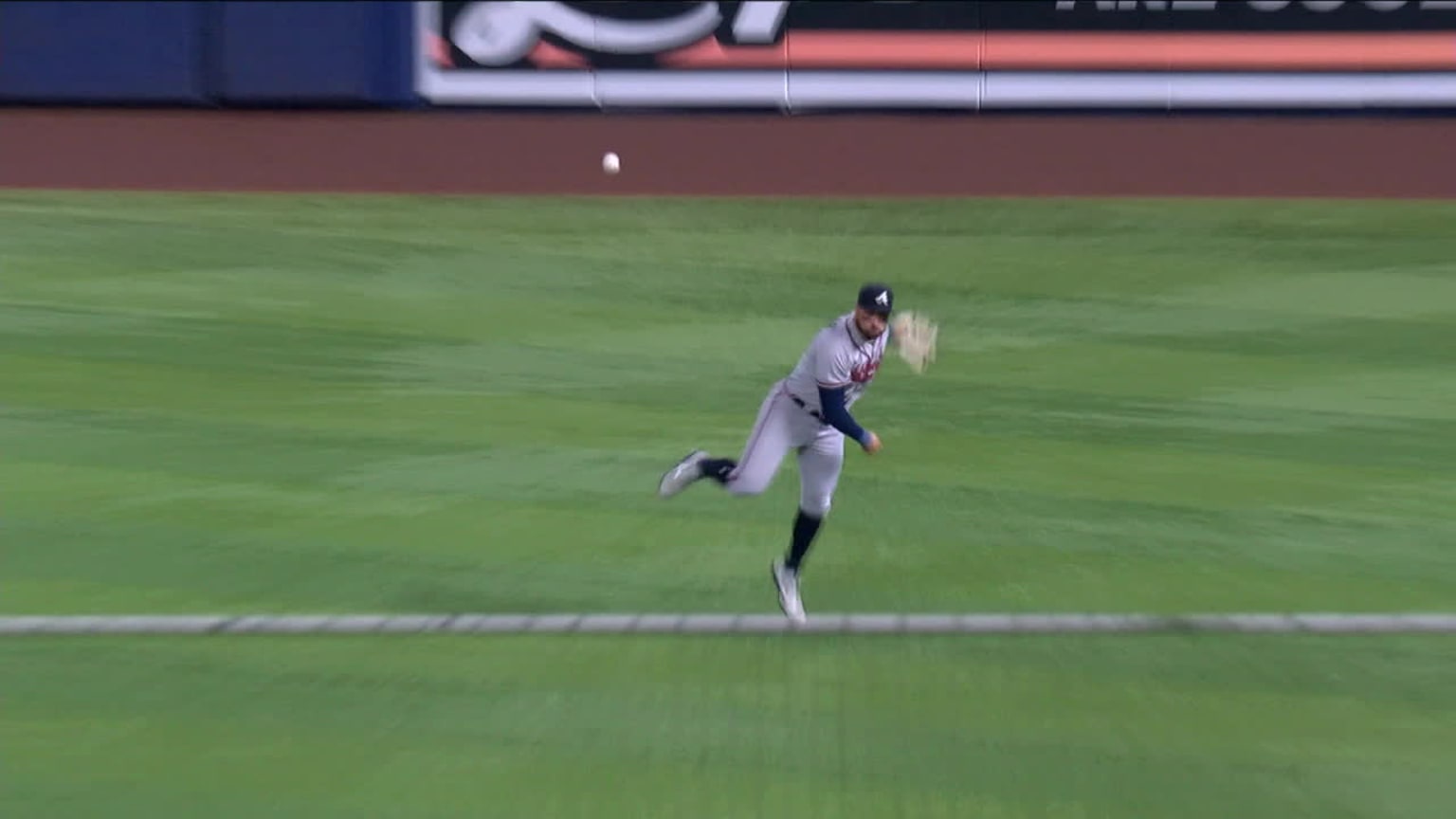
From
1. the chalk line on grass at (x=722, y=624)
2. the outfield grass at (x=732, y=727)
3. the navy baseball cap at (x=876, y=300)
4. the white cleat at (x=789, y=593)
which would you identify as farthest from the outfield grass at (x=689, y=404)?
the navy baseball cap at (x=876, y=300)

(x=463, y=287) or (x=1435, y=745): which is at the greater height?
(x=463, y=287)

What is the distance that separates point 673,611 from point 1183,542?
3161mm

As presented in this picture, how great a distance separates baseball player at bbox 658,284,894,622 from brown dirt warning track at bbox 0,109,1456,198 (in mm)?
13093

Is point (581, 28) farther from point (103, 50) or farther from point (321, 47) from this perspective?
point (103, 50)

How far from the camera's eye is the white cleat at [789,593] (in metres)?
9.09

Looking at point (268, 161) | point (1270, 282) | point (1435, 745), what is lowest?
point (1435, 745)

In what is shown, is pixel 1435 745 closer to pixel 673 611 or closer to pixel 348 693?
→ pixel 673 611

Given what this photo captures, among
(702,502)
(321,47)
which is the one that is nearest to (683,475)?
(702,502)

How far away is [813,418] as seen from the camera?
30.4 feet

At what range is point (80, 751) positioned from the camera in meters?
7.13

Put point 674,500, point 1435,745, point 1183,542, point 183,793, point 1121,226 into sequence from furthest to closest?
point 1121,226
point 674,500
point 1183,542
point 1435,745
point 183,793

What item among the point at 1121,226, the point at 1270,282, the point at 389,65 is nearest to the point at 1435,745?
the point at 1270,282

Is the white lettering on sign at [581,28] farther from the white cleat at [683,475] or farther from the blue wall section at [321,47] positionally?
the white cleat at [683,475]

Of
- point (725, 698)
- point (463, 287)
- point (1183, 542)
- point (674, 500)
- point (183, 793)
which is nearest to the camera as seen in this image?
point (183, 793)
